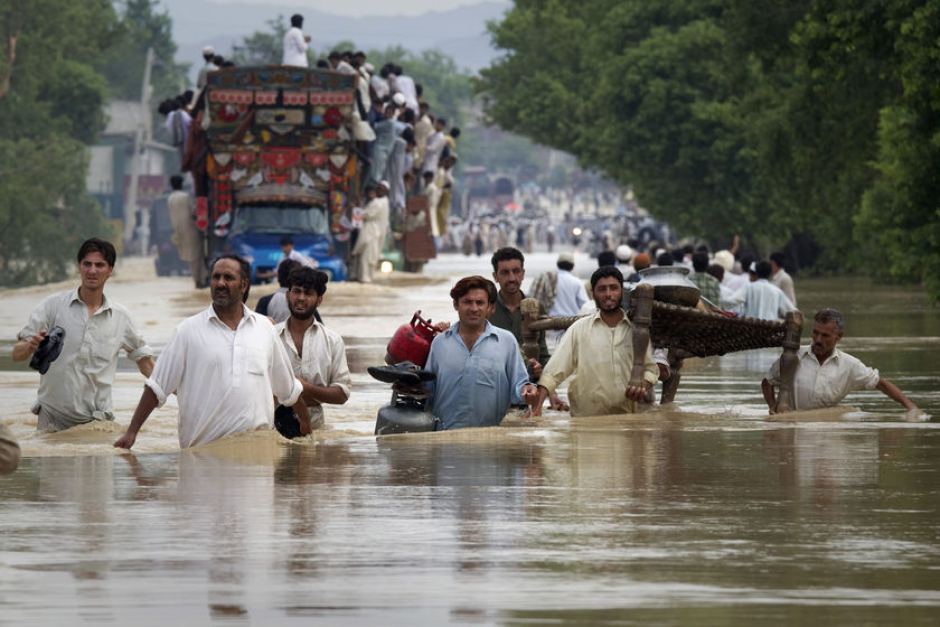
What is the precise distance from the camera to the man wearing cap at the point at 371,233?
48156 millimetres

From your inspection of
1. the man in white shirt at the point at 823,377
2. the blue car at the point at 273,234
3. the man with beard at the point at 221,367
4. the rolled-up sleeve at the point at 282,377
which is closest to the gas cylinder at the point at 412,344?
the rolled-up sleeve at the point at 282,377

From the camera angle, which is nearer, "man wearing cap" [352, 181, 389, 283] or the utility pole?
"man wearing cap" [352, 181, 389, 283]

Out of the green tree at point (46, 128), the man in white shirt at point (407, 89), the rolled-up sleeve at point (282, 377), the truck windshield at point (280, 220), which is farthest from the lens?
the green tree at point (46, 128)

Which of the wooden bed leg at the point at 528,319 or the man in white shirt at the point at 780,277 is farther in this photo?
the man in white shirt at the point at 780,277

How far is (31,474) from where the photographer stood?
1285cm

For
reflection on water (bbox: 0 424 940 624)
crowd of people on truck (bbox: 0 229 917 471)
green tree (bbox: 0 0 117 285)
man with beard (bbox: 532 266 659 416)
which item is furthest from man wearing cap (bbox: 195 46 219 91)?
reflection on water (bbox: 0 424 940 624)

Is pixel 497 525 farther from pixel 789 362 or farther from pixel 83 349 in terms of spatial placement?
pixel 789 362

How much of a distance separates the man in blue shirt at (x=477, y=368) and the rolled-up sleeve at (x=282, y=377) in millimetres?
1237

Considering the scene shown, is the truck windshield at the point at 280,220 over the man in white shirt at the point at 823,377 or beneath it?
over

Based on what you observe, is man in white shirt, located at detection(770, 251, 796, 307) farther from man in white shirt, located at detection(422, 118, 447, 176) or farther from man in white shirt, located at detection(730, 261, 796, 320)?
man in white shirt, located at detection(422, 118, 447, 176)

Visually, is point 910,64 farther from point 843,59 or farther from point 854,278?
point 854,278

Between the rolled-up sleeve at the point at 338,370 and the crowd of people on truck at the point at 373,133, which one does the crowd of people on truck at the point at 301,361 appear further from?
the crowd of people on truck at the point at 373,133

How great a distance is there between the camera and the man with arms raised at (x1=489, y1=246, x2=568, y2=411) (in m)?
16.1

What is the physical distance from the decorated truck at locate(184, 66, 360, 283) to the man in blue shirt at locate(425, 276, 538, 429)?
3031 cm
